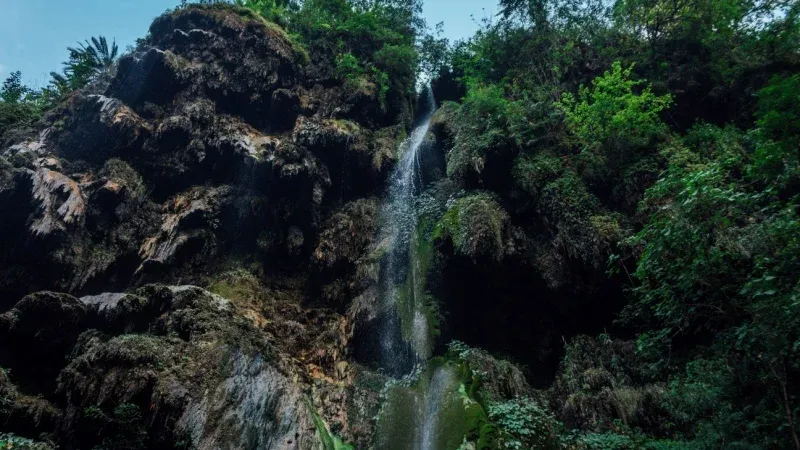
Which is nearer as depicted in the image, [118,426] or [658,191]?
[118,426]

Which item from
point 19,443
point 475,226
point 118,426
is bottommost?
point 19,443

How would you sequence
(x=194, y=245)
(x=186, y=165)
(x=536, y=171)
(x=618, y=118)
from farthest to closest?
(x=186, y=165) → (x=194, y=245) → (x=536, y=171) → (x=618, y=118)

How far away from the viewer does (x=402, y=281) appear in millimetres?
11641

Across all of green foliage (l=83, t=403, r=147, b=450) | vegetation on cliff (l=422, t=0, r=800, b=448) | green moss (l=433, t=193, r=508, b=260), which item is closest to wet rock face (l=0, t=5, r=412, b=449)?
green foliage (l=83, t=403, r=147, b=450)

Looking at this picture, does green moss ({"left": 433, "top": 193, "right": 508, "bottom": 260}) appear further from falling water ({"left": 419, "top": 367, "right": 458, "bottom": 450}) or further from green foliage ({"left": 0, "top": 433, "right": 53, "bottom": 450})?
green foliage ({"left": 0, "top": 433, "right": 53, "bottom": 450})

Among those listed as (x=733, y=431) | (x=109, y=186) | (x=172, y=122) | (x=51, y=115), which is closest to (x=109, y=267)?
(x=109, y=186)

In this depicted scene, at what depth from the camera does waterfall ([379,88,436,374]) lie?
10.5 m

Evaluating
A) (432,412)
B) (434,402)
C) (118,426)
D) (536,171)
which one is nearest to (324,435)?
(432,412)

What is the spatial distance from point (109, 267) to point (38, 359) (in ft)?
11.0

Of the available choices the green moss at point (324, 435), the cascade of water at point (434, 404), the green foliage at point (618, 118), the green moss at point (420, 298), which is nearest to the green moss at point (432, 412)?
the cascade of water at point (434, 404)

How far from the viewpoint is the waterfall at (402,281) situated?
1051 centimetres

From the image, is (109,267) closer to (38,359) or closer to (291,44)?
(38,359)

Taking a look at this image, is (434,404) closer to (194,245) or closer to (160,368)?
(160,368)

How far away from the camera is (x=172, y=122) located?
43.5 feet
